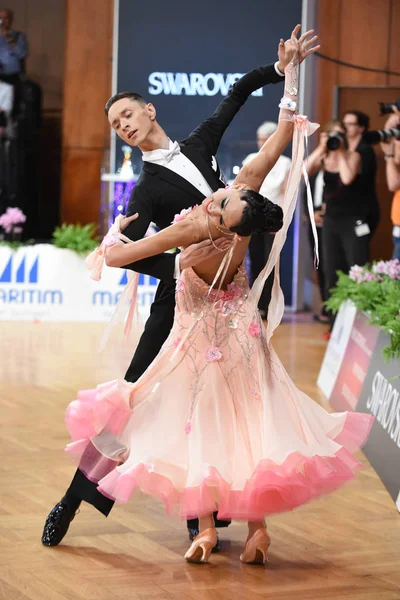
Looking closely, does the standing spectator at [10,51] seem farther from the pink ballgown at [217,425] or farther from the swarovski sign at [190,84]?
the pink ballgown at [217,425]

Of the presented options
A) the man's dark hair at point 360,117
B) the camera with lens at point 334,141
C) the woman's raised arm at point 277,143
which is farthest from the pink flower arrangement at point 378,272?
the woman's raised arm at point 277,143

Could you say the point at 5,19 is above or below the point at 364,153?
above

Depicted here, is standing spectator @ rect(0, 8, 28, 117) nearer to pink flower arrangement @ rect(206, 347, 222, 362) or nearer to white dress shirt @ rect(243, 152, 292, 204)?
white dress shirt @ rect(243, 152, 292, 204)

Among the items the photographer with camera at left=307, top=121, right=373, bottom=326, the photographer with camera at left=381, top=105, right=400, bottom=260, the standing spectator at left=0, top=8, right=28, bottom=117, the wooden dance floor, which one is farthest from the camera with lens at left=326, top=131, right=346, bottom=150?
the standing spectator at left=0, top=8, right=28, bottom=117

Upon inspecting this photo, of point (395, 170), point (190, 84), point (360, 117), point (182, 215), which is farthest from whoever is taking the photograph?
point (190, 84)

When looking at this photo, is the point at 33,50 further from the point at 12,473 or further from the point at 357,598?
the point at 357,598

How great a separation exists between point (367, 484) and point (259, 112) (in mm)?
6198

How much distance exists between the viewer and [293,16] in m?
9.98

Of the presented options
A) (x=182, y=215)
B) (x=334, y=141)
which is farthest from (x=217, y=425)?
(x=334, y=141)

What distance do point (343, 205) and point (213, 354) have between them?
4.75m

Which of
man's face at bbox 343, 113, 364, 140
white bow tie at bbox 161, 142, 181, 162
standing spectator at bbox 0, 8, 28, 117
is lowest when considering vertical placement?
white bow tie at bbox 161, 142, 181, 162

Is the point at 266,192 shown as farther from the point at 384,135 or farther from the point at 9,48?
the point at 9,48

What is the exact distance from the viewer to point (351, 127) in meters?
7.69

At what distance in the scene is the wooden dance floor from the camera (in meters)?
3.10
